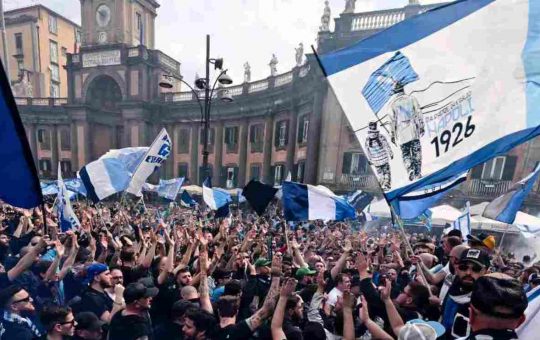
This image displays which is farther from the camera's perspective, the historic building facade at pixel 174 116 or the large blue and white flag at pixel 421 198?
the historic building facade at pixel 174 116

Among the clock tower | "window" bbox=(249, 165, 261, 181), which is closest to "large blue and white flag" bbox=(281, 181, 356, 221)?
"window" bbox=(249, 165, 261, 181)

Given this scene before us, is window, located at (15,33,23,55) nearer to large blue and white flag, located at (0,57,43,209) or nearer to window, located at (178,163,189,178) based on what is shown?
window, located at (178,163,189,178)

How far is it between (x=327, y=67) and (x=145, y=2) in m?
36.7

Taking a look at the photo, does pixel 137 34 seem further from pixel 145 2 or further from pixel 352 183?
pixel 352 183

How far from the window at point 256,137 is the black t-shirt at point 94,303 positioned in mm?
23655

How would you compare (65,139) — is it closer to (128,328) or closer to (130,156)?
(130,156)

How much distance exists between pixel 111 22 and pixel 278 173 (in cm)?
2180

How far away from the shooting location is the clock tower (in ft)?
104

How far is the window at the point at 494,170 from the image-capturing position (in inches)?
673

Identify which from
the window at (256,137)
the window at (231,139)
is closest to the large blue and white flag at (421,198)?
the window at (256,137)

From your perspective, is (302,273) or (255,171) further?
(255,171)

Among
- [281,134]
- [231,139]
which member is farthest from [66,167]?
[281,134]

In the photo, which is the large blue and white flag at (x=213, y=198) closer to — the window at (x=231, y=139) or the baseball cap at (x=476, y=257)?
the baseball cap at (x=476, y=257)

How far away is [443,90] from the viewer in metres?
3.08
